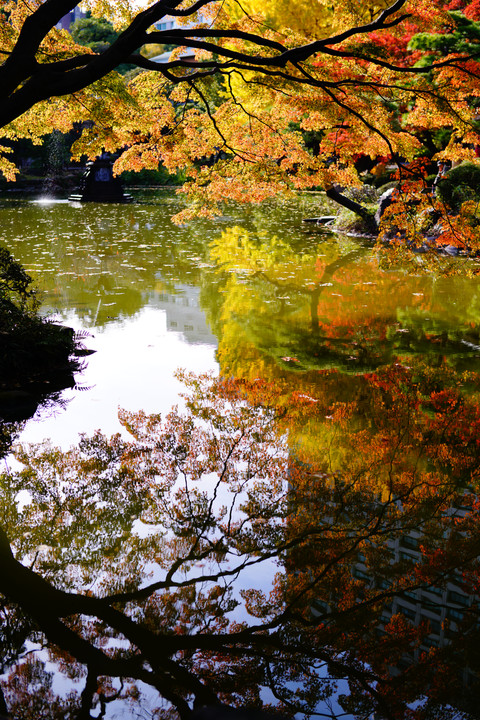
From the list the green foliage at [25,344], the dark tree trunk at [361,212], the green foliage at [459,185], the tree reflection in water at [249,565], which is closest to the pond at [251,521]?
the tree reflection in water at [249,565]

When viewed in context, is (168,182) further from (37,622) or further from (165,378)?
(37,622)

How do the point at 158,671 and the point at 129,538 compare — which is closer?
the point at 158,671

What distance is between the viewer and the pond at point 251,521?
9.59 feet

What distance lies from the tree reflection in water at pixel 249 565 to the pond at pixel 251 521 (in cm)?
1

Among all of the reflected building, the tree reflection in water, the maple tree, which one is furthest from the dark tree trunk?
the tree reflection in water

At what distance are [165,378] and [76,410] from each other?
1.22 m

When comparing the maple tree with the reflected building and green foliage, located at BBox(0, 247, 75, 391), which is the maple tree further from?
green foliage, located at BBox(0, 247, 75, 391)

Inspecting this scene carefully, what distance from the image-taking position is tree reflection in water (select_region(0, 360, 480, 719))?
287cm

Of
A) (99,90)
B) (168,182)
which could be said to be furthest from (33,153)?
(99,90)

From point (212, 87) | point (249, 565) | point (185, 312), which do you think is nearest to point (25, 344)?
point (185, 312)

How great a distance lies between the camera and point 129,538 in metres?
4.04

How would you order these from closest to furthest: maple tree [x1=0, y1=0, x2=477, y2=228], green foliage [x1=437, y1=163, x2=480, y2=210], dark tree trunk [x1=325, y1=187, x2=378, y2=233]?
maple tree [x1=0, y1=0, x2=477, y2=228] → green foliage [x1=437, y1=163, x2=480, y2=210] → dark tree trunk [x1=325, y1=187, x2=378, y2=233]

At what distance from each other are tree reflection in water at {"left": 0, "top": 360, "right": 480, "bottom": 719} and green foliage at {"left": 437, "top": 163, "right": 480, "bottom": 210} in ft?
37.4

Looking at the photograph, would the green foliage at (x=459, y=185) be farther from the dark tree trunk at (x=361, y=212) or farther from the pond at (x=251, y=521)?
the pond at (x=251, y=521)
